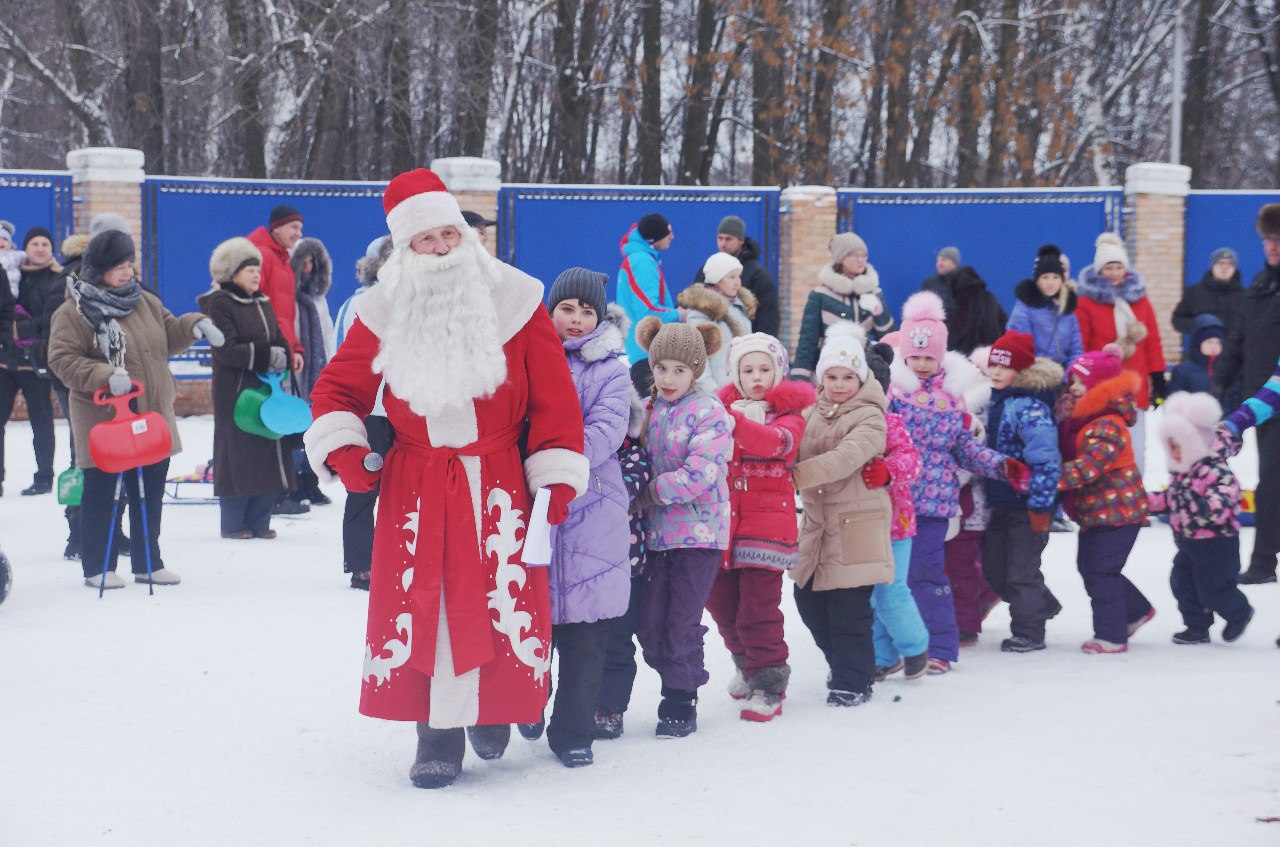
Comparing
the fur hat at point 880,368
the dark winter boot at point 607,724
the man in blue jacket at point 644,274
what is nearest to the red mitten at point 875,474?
the fur hat at point 880,368

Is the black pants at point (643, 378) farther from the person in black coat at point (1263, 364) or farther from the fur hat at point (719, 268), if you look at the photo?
the fur hat at point (719, 268)

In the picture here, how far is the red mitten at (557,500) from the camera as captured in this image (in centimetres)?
454

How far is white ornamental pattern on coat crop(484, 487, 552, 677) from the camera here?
15.0 feet

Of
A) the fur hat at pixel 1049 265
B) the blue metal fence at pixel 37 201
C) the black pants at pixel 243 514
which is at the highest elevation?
the blue metal fence at pixel 37 201

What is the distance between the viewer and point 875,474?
5.77 m

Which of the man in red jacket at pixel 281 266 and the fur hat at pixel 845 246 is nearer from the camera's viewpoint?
the man in red jacket at pixel 281 266

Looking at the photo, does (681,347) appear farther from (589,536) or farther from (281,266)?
(281,266)

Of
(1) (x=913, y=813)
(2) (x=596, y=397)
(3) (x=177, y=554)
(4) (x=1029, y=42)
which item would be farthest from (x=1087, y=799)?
Answer: (4) (x=1029, y=42)

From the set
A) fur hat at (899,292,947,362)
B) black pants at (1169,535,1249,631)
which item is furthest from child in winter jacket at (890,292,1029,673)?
black pants at (1169,535,1249,631)

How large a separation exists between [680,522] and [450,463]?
971 millimetres

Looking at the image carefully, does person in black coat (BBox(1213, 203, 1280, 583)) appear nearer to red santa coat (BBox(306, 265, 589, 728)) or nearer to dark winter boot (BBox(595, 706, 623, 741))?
dark winter boot (BBox(595, 706, 623, 741))

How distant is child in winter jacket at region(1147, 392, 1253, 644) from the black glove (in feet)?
10.1

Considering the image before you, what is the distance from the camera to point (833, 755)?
5.08 meters

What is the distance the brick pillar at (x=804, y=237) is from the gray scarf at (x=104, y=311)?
9.09 meters
